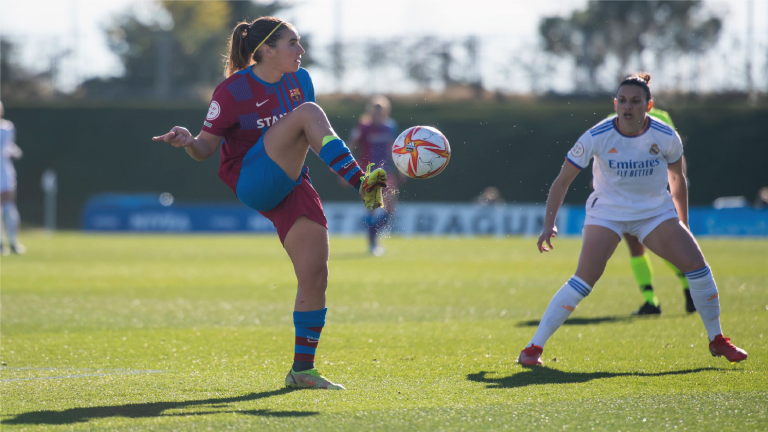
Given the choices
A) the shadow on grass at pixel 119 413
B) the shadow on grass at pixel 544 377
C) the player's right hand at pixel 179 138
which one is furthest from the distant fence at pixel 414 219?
the shadow on grass at pixel 119 413

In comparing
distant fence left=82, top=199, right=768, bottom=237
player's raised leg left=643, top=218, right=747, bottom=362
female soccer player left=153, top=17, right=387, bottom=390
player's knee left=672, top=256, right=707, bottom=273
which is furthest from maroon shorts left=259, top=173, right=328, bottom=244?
distant fence left=82, top=199, right=768, bottom=237

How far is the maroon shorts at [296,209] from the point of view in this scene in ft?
15.7

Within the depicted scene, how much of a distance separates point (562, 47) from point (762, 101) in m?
6.90

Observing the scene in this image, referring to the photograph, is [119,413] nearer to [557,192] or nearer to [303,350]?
[303,350]

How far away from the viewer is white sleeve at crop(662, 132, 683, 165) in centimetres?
550

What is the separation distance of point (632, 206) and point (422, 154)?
1.47 m

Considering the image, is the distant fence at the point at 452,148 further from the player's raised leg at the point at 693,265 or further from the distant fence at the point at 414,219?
the player's raised leg at the point at 693,265

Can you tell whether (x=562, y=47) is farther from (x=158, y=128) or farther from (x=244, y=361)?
(x=244, y=361)

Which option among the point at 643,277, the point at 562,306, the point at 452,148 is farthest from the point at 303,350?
the point at 452,148

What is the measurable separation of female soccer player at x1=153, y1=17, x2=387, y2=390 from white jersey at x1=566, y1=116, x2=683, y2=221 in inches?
70.0

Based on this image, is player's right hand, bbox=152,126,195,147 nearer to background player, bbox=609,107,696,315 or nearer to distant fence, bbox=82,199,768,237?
background player, bbox=609,107,696,315

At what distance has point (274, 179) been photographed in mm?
4617

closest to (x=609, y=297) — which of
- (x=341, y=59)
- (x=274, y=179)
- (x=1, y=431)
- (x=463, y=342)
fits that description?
(x=463, y=342)

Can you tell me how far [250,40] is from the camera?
16.1 ft
